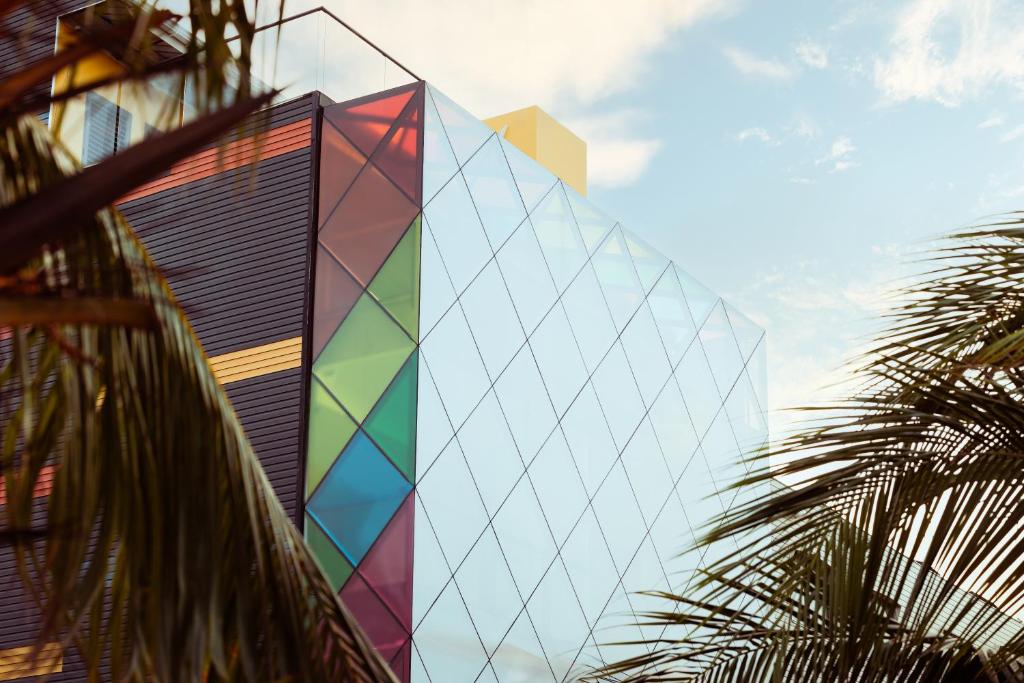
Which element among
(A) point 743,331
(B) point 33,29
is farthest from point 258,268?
(B) point 33,29

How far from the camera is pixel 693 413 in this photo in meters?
20.2

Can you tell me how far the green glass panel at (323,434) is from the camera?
13.6 meters

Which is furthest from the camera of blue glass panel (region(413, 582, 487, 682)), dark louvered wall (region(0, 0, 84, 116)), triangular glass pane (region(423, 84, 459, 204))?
triangular glass pane (region(423, 84, 459, 204))

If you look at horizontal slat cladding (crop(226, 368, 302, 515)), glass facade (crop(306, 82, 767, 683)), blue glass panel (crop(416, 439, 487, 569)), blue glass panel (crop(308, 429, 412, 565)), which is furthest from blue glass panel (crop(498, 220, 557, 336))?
blue glass panel (crop(308, 429, 412, 565))

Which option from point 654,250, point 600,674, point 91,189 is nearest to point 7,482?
point 91,189

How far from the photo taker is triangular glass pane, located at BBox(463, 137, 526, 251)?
50.6ft

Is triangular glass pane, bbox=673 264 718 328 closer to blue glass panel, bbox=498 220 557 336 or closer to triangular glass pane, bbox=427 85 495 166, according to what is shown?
blue glass panel, bbox=498 220 557 336

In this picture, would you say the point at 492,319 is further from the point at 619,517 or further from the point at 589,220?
the point at 619,517

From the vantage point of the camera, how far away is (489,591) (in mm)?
14305

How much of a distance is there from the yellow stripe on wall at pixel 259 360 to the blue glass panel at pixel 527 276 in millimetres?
2794

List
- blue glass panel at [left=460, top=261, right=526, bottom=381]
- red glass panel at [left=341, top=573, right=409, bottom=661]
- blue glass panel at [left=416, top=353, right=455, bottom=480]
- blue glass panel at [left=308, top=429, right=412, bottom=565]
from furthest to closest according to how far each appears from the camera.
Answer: blue glass panel at [left=460, top=261, right=526, bottom=381], blue glass panel at [left=416, top=353, right=455, bottom=480], blue glass panel at [left=308, top=429, right=412, bottom=565], red glass panel at [left=341, top=573, right=409, bottom=661]

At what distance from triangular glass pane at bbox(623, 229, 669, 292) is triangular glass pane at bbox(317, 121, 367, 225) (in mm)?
5462

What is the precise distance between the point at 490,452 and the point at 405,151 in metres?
3.43

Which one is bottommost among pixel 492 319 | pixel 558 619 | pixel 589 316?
pixel 558 619
